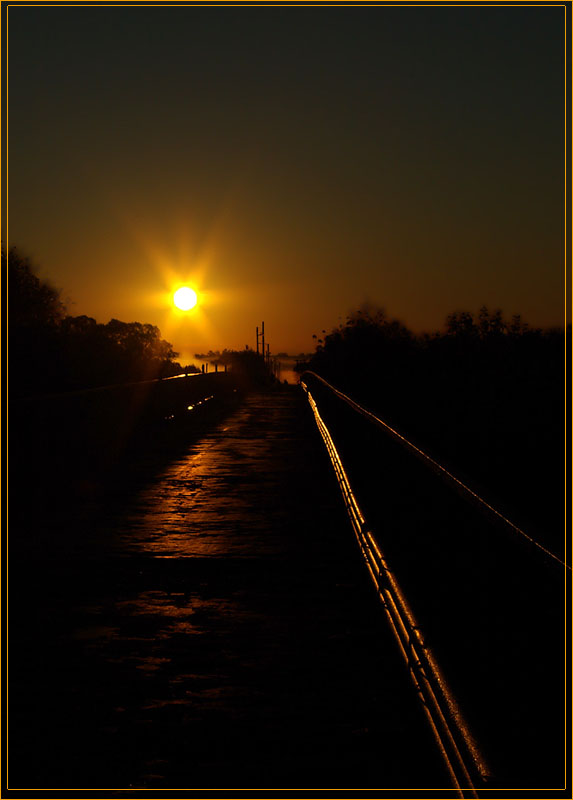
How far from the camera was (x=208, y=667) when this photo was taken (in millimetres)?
5777

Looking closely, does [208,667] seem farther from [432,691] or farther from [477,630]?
[477,630]

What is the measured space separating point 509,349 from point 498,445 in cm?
3025

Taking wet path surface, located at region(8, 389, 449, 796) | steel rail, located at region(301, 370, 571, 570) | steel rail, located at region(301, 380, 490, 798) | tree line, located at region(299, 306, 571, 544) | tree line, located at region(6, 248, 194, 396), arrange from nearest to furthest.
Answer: steel rail, located at region(301, 380, 490, 798)
wet path surface, located at region(8, 389, 449, 796)
steel rail, located at region(301, 370, 571, 570)
tree line, located at region(299, 306, 571, 544)
tree line, located at region(6, 248, 194, 396)

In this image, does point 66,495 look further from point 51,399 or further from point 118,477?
point 51,399

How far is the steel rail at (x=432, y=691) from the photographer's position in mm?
4109

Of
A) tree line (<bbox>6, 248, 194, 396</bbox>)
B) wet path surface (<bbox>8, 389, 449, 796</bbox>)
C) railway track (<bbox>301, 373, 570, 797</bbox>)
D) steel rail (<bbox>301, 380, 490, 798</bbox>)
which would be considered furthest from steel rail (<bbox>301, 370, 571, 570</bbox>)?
tree line (<bbox>6, 248, 194, 396</bbox>)

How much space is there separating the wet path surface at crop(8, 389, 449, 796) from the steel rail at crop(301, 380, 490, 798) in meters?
0.07

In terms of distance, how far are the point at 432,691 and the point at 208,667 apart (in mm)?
1314

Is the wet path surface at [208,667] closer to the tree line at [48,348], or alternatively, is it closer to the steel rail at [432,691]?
the steel rail at [432,691]

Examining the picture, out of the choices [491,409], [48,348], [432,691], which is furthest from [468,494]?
[48,348]

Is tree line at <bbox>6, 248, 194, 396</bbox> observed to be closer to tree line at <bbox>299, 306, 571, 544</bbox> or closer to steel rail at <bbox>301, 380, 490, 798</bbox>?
tree line at <bbox>299, 306, 571, 544</bbox>

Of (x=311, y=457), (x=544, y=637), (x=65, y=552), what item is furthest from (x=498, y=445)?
(x=544, y=637)

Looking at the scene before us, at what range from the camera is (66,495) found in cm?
1328

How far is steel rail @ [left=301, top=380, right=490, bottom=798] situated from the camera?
13.5ft
